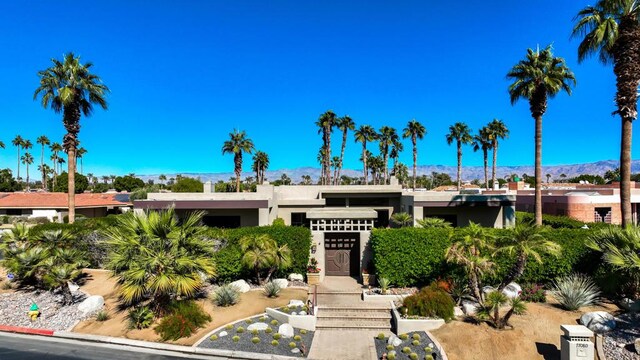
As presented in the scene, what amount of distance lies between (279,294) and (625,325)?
13.2 metres

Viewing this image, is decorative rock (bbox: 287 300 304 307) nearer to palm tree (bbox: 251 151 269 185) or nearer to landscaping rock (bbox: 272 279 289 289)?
landscaping rock (bbox: 272 279 289 289)

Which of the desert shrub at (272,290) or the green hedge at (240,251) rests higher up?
the green hedge at (240,251)

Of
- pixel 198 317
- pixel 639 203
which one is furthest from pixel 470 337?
pixel 639 203

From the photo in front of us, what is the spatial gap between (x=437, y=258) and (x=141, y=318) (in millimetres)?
12770

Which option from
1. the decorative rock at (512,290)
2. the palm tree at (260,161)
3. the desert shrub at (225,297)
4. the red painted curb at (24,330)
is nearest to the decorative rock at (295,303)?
the desert shrub at (225,297)

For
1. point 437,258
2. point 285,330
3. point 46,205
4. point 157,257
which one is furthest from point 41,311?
point 46,205

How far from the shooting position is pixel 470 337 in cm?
1249

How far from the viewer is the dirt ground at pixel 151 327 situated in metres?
13.0

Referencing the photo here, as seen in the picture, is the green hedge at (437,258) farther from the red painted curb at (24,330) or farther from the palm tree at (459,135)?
the palm tree at (459,135)

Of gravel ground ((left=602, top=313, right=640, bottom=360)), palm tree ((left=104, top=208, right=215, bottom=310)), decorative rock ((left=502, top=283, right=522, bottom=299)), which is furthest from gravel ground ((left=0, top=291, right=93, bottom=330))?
gravel ground ((left=602, top=313, right=640, bottom=360))

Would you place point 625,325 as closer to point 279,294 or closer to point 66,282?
point 279,294

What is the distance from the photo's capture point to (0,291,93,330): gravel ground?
14062 millimetres

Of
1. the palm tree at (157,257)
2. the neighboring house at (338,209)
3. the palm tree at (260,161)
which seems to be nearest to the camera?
the palm tree at (157,257)

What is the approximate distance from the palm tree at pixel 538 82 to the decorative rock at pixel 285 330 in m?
16.8
